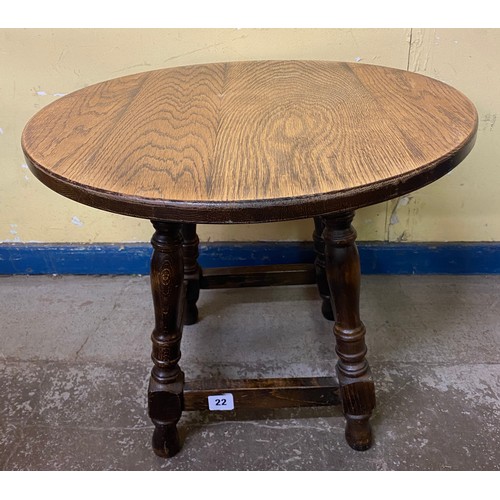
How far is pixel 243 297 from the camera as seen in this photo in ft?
5.50

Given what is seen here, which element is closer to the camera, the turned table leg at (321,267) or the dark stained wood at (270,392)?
the dark stained wood at (270,392)

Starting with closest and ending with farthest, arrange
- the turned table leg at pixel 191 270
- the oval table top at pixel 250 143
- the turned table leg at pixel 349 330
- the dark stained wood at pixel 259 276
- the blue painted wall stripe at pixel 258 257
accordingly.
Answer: the oval table top at pixel 250 143 → the turned table leg at pixel 349 330 → the turned table leg at pixel 191 270 → the dark stained wood at pixel 259 276 → the blue painted wall stripe at pixel 258 257

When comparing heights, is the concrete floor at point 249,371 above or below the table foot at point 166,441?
below

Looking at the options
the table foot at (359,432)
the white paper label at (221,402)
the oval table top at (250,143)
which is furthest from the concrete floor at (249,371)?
the oval table top at (250,143)

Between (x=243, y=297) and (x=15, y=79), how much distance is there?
0.95m

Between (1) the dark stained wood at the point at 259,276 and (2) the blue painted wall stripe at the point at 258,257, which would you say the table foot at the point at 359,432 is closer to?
(1) the dark stained wood at the point at 259,276

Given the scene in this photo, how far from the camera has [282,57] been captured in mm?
1478

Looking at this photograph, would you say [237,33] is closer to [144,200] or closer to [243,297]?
[243,297]

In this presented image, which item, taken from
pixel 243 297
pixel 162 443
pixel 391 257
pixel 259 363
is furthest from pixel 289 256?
pixel 162 443

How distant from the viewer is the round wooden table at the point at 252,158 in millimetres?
704

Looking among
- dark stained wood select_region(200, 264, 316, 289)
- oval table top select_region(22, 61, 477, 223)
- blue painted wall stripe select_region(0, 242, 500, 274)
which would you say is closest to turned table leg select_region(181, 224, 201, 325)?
dark stained wood select_region(200, 264, 316, 289)

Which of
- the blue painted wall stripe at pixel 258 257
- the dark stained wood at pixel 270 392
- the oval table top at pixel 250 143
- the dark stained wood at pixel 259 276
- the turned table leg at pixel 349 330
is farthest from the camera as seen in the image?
the blue painted wall stripe at pixel 258 257

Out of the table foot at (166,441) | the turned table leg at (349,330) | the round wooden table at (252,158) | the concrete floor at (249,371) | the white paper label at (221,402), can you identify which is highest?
the round wooden table at (252,158)

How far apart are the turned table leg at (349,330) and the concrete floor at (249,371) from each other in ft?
0.27
